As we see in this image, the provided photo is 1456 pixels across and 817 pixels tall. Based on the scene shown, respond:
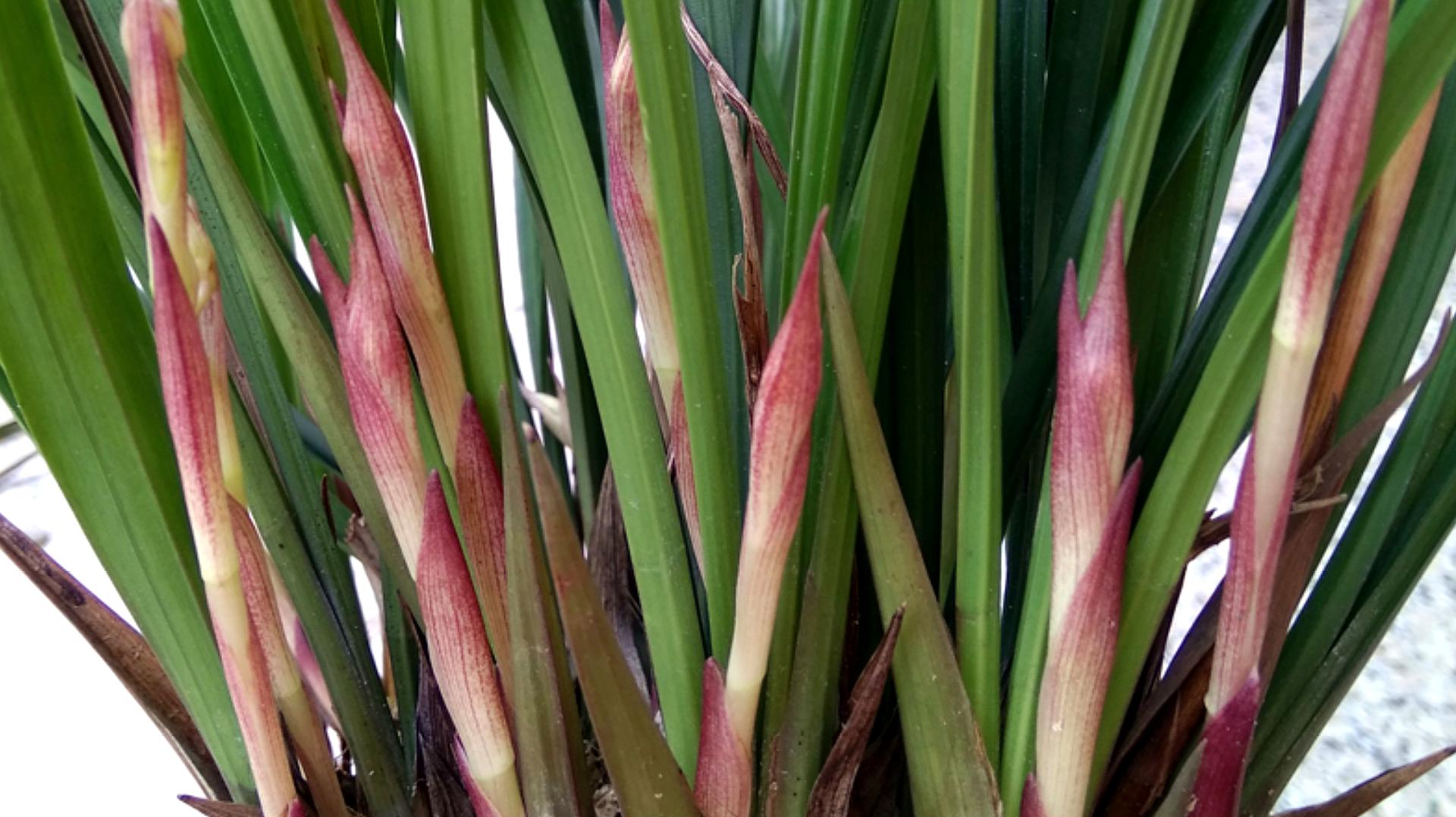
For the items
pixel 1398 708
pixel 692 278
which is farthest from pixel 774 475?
pixel 1398 708

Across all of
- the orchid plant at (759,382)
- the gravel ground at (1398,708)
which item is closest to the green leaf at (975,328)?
the orchid plant at (759,382)

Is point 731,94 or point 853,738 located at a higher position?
point 731,94

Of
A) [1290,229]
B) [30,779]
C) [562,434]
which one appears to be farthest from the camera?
[30,779]

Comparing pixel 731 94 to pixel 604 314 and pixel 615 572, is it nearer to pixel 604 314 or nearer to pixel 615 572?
pixel 604 314

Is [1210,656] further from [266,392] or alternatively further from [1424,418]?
[266,392]

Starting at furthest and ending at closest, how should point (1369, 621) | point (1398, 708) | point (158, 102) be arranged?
1. point (1398, 708)
2. point (1369, 621)
3. point (158, 102)

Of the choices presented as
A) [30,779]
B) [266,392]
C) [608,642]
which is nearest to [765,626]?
[608,642]
